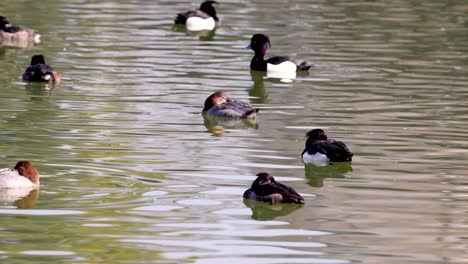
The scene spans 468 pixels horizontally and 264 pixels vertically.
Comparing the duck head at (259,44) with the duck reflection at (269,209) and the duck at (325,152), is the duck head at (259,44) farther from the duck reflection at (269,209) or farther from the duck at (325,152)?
the duck reflection at (269,209)

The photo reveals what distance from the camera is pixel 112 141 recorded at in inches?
816

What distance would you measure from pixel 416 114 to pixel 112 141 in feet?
21.0

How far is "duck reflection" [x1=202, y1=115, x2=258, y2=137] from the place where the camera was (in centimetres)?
2294

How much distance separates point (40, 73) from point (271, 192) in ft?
38.2

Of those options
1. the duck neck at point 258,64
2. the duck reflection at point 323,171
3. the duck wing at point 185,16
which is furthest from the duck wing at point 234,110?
the duck wing at point 185,16

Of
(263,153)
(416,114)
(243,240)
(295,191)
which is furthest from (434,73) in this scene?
(243,240)

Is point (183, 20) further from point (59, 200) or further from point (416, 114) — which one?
point (59, 200)

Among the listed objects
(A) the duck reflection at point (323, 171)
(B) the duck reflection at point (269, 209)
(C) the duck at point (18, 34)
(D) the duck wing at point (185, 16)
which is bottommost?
(B) the duck reflection at point (269, 209)

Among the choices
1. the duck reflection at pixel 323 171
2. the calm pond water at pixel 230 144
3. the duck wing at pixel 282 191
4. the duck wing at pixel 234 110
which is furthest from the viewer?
the duck wing at pixel 234 110

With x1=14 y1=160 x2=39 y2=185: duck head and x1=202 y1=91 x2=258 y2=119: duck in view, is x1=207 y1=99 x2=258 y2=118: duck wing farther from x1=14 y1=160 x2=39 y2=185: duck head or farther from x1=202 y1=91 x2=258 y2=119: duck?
x1=14 y1=160 x2=39 y2=185: duck head

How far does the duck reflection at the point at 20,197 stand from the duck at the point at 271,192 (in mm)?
2825

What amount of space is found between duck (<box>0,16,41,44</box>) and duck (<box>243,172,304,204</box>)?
725 inches

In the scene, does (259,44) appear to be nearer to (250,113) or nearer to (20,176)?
(250,113)

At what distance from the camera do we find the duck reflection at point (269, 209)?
16.1 metres
